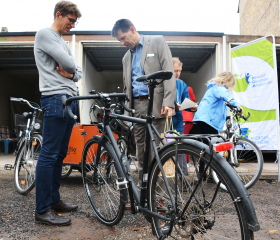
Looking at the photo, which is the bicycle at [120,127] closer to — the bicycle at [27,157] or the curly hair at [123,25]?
the curly hair at [123,25]

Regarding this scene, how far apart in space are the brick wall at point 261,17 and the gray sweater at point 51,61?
12982 mm

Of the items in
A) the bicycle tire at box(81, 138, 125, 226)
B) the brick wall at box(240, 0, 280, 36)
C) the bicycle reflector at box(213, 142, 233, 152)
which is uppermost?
the brick wall at box(240, 0, 280, 36)

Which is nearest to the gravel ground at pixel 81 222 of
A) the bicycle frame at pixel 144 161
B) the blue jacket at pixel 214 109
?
the bicycle frame at pixel 144 161

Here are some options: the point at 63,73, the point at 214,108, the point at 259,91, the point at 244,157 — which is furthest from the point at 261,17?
the point at 63,73

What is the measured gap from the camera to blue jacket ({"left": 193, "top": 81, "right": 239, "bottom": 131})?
3615mm

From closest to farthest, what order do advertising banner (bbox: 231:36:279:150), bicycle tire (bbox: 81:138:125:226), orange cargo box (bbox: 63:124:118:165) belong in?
bicycle tire (bbox: 81:138:125:226) < orange cargo box (bbox: 63:124:118:165) < advertising banner (bbox: 231:36:279:150)

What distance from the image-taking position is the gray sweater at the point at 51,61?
2137 millimetres

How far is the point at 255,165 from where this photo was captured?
3.39 meters

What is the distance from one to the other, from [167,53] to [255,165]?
2115 mm

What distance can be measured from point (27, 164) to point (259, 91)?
4.78 metres

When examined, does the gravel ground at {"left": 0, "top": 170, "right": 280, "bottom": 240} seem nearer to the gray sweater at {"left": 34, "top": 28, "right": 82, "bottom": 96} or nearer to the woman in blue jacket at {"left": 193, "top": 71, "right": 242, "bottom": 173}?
the woman in blue jacket at {"left": 193, "top": 71, "right": 242, "bottom": 173}

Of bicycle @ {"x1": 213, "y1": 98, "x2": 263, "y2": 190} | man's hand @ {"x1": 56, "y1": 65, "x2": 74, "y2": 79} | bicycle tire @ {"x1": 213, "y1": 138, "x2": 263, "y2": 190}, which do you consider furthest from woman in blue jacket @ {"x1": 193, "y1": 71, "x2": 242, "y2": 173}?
man's hand @ {"x1": 56, "y1": 65, "x2": 74, "y2": 79}

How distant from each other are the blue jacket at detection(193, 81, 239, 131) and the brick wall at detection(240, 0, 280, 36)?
35.5 ft

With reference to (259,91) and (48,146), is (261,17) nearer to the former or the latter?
(259,91)
